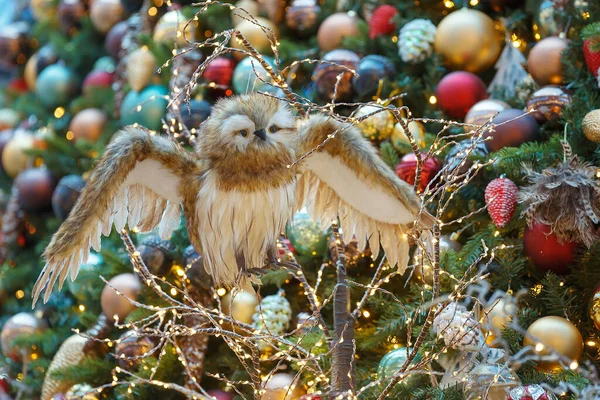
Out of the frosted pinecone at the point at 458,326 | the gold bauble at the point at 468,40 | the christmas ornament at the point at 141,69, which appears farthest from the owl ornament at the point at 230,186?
the christmas ornament at the point at 141,69

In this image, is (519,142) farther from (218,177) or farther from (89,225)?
(89,225)

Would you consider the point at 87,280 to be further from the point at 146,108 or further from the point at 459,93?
the point at 459,93

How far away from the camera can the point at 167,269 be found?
4.79ft

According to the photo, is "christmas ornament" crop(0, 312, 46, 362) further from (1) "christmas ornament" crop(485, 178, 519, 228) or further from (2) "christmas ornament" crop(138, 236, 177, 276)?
(1) "christmas ornament" crop(485, 178, 519, 228)

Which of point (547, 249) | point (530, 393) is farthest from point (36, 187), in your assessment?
point (530, 393)

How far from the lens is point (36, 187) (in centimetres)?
189

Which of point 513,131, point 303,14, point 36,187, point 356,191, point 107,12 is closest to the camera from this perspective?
point 356,191

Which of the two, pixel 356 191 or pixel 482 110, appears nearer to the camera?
pixel 356 191

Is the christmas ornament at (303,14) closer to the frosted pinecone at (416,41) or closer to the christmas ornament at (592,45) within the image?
the frosted pinecone at (416,41)

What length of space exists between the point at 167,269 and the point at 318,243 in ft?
0.89

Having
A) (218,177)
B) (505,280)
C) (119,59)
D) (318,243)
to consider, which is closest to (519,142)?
(505,280)

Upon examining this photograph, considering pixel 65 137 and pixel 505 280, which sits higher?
pixel 505 280

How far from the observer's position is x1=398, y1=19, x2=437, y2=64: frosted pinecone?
1553 millimetres

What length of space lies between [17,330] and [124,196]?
787 millimetres
